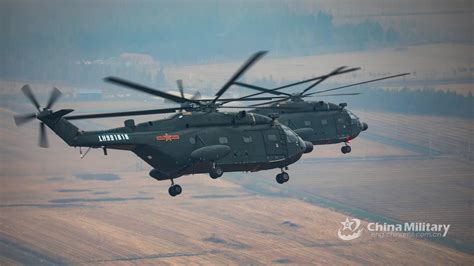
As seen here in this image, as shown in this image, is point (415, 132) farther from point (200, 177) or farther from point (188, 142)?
point (188, 142)

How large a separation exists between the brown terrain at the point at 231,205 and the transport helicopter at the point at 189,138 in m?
51.5

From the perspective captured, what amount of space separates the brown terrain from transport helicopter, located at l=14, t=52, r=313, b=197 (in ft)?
169

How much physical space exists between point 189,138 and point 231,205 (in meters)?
67.3

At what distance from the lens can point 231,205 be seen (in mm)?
111438

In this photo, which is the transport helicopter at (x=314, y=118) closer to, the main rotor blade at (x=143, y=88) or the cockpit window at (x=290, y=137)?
the cockpit window at (x=290, y=137)

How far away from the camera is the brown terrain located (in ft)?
330

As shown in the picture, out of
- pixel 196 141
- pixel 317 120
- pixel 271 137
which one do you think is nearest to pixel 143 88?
pixel 196 141

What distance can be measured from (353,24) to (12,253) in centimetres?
6109

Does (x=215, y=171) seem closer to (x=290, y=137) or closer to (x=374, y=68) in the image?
(x=290, y=137)

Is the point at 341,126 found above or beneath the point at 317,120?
beneath

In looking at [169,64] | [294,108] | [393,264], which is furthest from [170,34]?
[294,108]

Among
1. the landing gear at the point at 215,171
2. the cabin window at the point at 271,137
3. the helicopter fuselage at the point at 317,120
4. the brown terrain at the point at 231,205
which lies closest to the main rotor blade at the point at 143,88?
the landing gear at the point at 215,171

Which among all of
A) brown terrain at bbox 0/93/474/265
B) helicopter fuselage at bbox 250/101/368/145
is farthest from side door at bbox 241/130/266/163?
brown terrain at bbox 0/93/474/265

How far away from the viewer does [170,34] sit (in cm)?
14862
